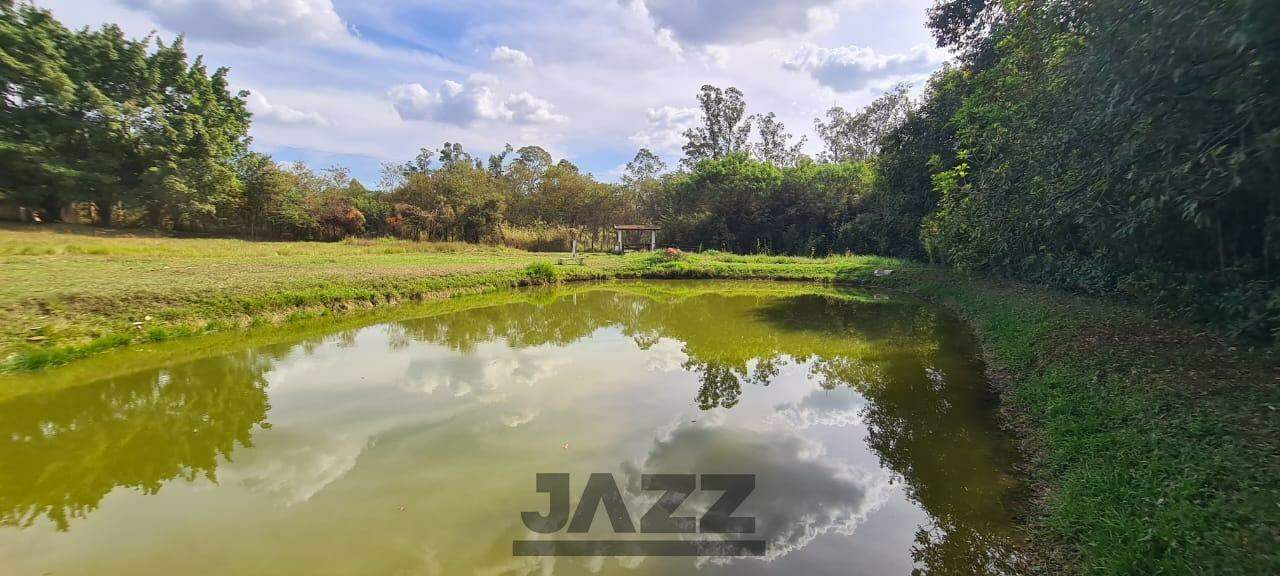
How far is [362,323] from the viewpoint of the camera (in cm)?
1041

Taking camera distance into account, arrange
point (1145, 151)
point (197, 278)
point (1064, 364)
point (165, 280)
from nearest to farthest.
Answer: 1. point (1145, 151)
2. point (1064, 364)
3. point (165, 280)
4. point (197, 278)

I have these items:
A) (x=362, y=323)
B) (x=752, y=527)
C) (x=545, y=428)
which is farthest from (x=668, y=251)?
(x=752, y=527)

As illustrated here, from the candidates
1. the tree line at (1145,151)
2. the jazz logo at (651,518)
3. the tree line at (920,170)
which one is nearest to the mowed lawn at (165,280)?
the tree line at (920,170)

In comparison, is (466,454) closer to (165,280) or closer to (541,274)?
(165,280)

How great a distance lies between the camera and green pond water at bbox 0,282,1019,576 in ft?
10.9

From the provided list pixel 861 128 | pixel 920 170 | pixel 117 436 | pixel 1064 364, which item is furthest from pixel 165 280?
pixel 861 128

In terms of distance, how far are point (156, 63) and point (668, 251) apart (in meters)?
24.2

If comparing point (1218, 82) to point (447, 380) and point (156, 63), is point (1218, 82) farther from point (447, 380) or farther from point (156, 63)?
point (156, 63)

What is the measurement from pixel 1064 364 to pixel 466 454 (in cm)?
670

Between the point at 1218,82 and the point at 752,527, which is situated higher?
the point at 1218,82

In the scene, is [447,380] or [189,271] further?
[189,271]

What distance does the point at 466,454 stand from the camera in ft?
15.1

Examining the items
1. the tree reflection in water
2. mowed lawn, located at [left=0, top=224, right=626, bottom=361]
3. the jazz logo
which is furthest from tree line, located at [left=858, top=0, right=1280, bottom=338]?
mowed lawn, located at [left=0, top=224, right=626, bottom=361]

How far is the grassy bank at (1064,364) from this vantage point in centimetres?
299
